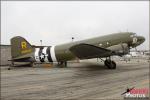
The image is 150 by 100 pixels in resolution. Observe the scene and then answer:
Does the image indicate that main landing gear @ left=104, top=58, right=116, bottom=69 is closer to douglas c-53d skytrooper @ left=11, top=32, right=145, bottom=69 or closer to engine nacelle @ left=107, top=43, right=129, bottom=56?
douglas c-53d skytrooper @ left=11, top=32, right=145, bottom=69

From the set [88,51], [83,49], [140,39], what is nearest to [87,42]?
[88,51]

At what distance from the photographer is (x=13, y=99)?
29.8 feet

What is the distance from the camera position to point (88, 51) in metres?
19.0

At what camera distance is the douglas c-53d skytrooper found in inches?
752

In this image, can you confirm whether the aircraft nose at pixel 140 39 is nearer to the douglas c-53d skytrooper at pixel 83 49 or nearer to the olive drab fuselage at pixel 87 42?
the douglas c-53d skytrooper at pixel 83 49

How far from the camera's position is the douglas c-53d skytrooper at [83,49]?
19.1m

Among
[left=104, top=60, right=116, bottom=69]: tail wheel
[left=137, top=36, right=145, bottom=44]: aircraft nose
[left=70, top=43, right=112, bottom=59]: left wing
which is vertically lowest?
[left=104, top=60, right=116, bottom=69]: tail wheel

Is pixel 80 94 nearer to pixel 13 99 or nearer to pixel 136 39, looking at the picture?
pixel 13 99

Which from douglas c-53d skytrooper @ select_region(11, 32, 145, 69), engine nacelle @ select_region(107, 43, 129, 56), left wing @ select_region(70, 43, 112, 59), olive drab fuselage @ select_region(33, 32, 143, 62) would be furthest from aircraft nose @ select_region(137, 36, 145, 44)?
Answer: left wing @ select_region(70, 43, 112, 59)

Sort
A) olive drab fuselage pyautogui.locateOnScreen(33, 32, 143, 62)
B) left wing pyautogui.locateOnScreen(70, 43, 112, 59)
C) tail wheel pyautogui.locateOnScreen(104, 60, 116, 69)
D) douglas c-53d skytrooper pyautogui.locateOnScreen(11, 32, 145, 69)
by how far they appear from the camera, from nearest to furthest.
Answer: left wing pyautogui.locateOnScreen(70, 43, 112, 59) → douglas c-53d skytrooper pyautogui.locateOnScreen(11, 32, 145, 69) → tail wheel pyautogui.locateOnScreen(104, 60, 116, 69) → olive drab fuselage pyautogui.locateOnScreen(33, 32, 143, 62)

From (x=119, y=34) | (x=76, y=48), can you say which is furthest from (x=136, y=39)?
(x=76, y=48)

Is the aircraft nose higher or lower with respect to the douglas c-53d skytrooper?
higher

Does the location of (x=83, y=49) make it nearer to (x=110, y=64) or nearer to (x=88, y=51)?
(x=88, y=51)

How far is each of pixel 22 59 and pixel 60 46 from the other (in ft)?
15.7
